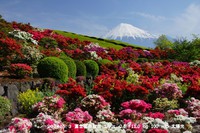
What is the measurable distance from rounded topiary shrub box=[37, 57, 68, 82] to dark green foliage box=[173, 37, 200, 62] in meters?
22.3

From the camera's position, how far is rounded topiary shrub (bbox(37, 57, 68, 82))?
59.0ft

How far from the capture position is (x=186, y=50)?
128 feet

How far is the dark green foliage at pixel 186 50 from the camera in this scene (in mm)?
37625

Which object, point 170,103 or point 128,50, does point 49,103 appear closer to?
point 170,103

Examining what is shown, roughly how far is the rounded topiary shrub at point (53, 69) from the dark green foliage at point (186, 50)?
73.3 feet

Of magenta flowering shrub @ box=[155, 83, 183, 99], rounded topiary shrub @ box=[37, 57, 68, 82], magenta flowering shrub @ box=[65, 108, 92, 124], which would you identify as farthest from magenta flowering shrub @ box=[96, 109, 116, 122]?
rounded topiary shrub @ box=[37, 57, 68, 82]

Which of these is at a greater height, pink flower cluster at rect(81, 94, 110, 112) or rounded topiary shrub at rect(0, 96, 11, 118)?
pink flower cluster at rect(81, 94, 110, 112)

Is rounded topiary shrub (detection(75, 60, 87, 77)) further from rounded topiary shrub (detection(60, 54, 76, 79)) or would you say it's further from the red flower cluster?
the red flower cluster

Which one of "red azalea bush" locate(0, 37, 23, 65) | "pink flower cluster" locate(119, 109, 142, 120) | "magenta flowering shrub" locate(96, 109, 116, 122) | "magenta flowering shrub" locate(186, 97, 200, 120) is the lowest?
"magenta flowering shrub" locate(96, 109, 116, 122)

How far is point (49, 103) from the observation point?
38.1 feet

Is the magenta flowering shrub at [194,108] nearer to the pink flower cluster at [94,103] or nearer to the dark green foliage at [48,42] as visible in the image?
the pink flower cluster at [94,103]

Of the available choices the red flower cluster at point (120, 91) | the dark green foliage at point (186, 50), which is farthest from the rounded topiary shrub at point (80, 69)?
the dark green foliage at point (186, 50)

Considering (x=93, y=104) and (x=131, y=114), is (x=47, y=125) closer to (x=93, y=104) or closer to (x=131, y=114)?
(x=93, y=104)

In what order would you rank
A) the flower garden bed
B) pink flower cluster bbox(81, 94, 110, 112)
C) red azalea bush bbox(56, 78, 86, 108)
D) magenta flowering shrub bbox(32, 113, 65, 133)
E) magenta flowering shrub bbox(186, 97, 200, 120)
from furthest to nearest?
1. red azalea bush bbox(56, 78, 86, 108)
2. pink flower cluster bbox(81, 94, 110, 112)
3. magenta flowering shrub bbox(186, 97, 200, 120)
4. the flower garden bed
5. magenta flowering shrub bbox(32, 113, 65, 133)
